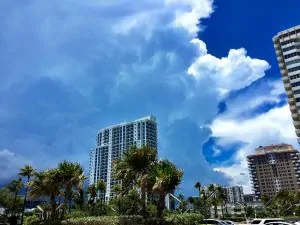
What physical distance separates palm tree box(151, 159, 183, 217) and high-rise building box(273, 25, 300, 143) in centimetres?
7248

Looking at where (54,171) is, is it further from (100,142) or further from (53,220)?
(100,142)

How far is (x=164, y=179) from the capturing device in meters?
27.8

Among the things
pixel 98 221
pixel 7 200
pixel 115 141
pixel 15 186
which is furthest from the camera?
pixel 115 141

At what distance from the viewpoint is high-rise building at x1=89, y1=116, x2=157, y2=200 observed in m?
181

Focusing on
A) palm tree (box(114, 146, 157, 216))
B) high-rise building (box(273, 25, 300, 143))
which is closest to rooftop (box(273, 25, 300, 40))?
high-rise building (box(273, 25, 300, 143))

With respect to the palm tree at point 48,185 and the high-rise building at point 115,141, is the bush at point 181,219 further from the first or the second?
the high-rise building at point 115,141

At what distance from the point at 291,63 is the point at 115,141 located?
118 meters

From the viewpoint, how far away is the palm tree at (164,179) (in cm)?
2789

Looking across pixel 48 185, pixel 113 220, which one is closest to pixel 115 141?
pixel 48 185

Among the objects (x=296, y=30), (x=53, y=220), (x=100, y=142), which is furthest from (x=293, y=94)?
(x=100, y=142)

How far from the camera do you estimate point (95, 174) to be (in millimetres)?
192000

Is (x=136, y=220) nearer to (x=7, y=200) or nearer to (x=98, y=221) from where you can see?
(x=98, y=221)

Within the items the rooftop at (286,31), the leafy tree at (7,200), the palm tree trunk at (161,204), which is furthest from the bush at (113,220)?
the rooftop at (286,31)

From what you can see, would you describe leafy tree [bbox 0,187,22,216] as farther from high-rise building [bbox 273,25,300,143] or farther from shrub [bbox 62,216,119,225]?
high-rise building [bbox 273,25,300,143]
